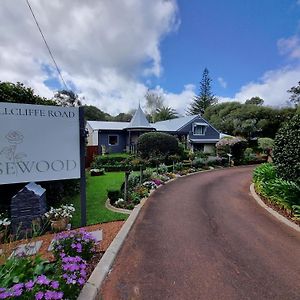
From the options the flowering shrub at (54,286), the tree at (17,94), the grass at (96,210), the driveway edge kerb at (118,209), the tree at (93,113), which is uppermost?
the tree at (93,113)

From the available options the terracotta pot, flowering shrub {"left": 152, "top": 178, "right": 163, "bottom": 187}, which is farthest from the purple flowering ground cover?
flowering shrub {"left": 152, "top": 178, "right": 163, "bottom": 187}

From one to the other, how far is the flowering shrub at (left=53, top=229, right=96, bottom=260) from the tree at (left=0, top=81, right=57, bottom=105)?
4583mm

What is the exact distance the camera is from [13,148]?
5605mm

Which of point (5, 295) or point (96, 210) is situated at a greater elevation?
point (5, 295)

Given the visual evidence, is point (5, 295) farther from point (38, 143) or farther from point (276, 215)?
point (276, 215)

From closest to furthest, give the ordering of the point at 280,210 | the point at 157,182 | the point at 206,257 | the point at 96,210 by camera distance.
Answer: the point at 206,257 → the point at 280,210 → the point at 96,210 → the point at 157,182

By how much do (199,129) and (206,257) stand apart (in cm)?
2631

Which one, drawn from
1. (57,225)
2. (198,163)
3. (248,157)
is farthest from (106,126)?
(57,225)

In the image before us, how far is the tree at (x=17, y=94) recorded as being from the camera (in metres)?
6.45

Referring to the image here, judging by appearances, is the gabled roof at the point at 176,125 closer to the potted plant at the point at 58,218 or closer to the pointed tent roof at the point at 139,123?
the pointed tent roof at the point at 139,123

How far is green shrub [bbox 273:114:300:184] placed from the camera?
6359mm

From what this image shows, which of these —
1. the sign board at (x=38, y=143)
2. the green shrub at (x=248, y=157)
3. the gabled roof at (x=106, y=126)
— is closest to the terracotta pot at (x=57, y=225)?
the sign board at (x=38, y=143)

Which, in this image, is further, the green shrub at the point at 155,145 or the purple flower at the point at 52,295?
the green shrub at the point at 155,145

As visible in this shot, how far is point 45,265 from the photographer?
130 inches
